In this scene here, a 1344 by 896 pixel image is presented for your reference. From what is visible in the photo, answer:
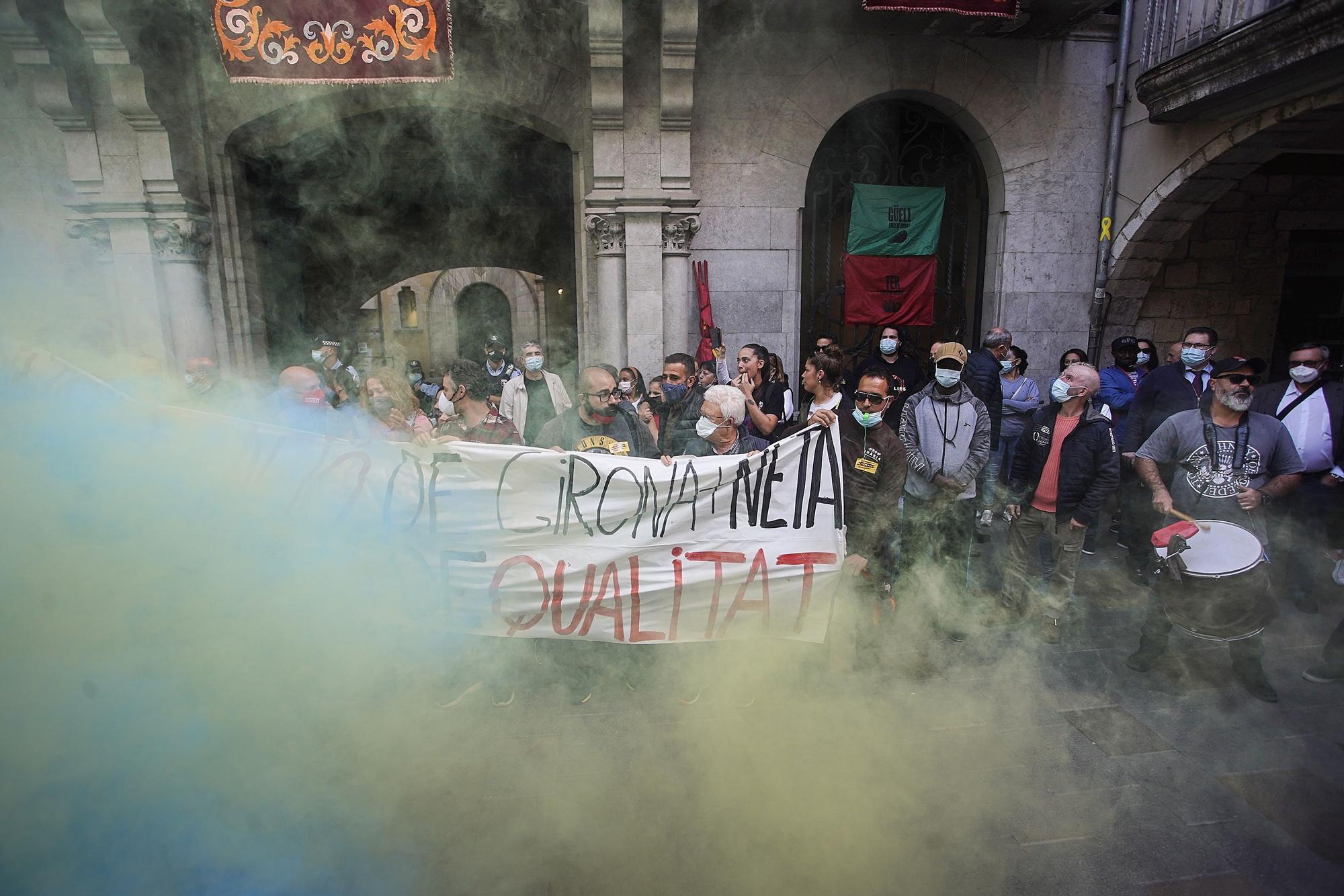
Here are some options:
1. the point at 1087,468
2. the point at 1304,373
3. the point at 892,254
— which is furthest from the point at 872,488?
the point at 892,254

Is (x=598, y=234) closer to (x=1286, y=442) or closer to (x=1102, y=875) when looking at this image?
(x=1286, y=442)

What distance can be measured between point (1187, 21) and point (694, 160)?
4.31m

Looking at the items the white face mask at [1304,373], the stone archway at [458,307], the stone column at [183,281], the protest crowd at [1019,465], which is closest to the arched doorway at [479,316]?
the stone archway at [458,307]

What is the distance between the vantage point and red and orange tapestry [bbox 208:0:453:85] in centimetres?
521

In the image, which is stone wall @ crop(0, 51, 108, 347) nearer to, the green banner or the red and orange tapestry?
the red and orange tapestry

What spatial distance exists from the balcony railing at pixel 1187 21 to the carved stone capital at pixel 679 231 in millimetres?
4311

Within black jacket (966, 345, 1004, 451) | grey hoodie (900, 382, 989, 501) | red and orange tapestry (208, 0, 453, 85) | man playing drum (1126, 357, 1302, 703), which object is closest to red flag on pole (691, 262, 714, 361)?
black jacket (966, 345, 1004, 451)

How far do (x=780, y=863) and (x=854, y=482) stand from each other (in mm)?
1974

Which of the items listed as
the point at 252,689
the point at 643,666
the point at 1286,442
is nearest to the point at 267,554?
the point at 252,689

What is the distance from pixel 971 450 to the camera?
4.28 meters

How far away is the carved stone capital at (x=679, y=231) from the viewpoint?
6285mm

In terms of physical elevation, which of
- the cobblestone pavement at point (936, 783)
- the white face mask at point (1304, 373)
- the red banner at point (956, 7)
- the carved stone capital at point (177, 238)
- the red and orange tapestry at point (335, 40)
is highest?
the red banner at point (956, 7)

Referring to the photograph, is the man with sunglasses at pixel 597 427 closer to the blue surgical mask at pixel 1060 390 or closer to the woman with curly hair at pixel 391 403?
the woman with curly hair at pixel 391 403

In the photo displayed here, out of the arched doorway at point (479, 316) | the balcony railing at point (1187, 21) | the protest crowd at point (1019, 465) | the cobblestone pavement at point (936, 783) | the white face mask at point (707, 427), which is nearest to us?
the cobblestone pavement at point (936, 783)
